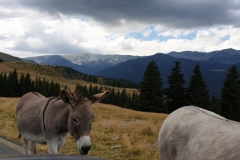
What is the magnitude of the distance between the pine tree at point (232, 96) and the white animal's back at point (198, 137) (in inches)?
1508

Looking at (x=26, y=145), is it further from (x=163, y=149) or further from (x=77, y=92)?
(x=163, y=149)

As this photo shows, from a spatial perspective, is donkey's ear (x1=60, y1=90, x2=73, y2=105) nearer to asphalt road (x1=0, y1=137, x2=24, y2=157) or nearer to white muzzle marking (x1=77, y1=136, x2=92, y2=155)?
white muzzle marking (x1=77, y1=136, x2=92, y2=155)

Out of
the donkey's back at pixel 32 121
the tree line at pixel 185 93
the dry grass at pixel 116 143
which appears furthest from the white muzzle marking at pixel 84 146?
the tree line at pixel 185 93

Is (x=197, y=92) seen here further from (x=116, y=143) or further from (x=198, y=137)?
(x=198, y=137)

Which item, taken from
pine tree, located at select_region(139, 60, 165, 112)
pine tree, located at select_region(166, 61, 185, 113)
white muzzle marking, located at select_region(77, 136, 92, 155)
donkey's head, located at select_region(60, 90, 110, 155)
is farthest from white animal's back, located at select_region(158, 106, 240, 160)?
pine tree, located at select_region(139, 60, 165, 112)

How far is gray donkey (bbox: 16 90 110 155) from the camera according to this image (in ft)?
13.9

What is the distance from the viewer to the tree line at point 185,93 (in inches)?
1517

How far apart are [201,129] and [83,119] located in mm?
2089

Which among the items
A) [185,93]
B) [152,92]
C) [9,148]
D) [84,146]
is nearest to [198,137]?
[84,146]

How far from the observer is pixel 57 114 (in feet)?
15.9

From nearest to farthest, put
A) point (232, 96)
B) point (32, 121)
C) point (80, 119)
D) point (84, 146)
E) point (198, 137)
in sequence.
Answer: point (198, 137) → point (84, 146) → point (80, 119) → point (32, 121) → point (232, 96)

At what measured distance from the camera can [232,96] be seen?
38.4m

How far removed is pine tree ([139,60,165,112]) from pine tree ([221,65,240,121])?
1093cm

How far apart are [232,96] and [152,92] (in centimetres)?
1397
